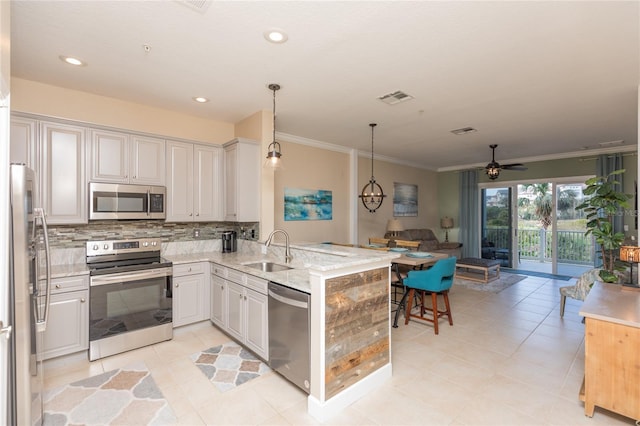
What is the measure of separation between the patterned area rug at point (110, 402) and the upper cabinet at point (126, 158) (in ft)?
6.58

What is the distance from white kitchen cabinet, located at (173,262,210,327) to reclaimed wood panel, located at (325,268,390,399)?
2.13m

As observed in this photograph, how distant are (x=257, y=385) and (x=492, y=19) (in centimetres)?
339

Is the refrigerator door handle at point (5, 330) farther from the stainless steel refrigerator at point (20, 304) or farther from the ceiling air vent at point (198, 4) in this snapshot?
the ceiling air vent at point (198, 4)

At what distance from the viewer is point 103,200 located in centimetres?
325

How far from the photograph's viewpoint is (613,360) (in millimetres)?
2039

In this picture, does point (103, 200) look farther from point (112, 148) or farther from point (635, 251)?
point (635, 251)

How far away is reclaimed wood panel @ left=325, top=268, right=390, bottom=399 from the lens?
2.20 metres

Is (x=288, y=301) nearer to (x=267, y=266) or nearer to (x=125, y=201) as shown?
(x=267, y=266)

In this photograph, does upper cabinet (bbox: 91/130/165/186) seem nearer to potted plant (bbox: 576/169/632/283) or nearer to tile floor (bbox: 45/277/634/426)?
tile floor (bbox: 45/277/634/426)

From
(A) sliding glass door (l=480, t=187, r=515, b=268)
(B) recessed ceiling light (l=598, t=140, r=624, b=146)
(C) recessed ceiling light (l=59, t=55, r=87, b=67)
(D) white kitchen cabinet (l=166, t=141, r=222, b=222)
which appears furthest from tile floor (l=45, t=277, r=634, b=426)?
(A) sliding glass door (l=480, t=187, r=515, b=268)

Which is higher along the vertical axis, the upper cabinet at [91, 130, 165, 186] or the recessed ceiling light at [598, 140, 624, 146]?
the recessed ceiling light at [598, 140, 624, 146]

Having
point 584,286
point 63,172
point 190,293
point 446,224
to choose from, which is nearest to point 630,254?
point 584,286

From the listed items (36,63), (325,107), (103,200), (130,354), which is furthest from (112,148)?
(325,107)

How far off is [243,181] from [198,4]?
86.1 inches
